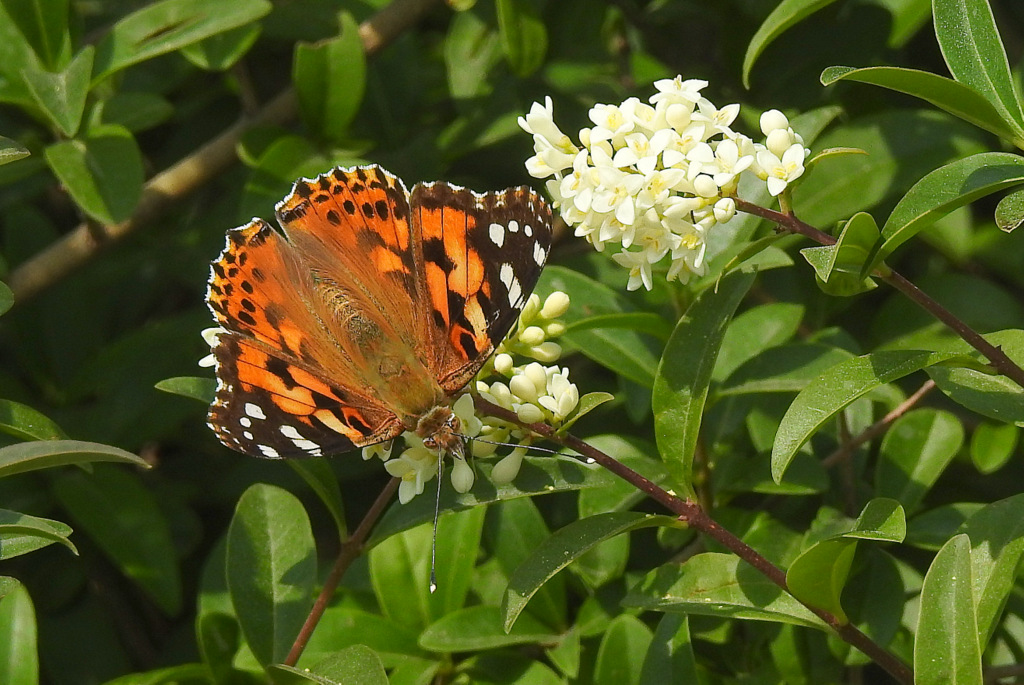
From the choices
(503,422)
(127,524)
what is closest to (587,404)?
(503,422)

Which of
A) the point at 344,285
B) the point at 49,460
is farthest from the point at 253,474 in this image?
the point at 49,460

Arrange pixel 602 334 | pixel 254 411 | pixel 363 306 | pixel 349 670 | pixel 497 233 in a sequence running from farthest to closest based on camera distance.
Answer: pixel 602 334 → pixel 363 306 → pixel 497 233 → pixel 254 411 → pixel 349 670

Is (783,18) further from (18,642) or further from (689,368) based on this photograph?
(18,642)

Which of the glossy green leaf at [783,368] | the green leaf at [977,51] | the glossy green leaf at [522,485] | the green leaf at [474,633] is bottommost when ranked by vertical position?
the green leaf at [474,633]

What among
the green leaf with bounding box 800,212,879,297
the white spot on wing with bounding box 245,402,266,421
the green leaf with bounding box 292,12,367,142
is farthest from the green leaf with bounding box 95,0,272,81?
the green leaf with bounding box 800,212,879,297

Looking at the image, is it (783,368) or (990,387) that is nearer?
(990,387)

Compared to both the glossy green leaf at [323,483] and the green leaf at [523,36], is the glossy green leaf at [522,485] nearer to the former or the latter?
the glossy green leaf at [323,483]

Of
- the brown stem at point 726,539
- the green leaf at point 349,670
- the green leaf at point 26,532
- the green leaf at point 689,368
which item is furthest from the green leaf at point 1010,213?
the green leaf at point 26,532
